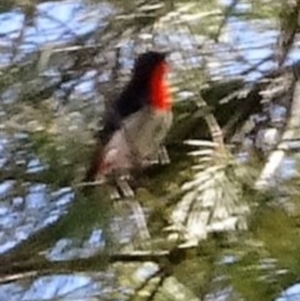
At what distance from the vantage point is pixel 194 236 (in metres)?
0.89

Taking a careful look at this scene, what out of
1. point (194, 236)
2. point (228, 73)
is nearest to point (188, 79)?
point (228, 73)

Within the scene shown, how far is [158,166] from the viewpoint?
3.07 feet

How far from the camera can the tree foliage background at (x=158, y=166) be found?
89 centimetres

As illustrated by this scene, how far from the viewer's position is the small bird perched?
93 centimetres

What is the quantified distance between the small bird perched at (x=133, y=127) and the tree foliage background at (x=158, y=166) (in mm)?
10

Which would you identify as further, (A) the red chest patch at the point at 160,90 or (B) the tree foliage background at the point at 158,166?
(A) the red chest patch at the point at 160,90

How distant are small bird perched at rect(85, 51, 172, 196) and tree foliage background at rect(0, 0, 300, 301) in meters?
0.01

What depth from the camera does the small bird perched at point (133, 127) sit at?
931 millimetres

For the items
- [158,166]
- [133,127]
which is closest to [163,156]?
[158,166]

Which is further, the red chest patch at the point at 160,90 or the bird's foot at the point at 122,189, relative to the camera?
the red chest patch at the point at 160,90

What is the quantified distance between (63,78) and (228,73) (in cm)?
11

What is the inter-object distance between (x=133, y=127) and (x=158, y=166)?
0.45 ft

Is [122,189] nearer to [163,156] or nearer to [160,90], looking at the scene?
[163,156]

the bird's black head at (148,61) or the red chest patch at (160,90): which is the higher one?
the bird's black head at (148,61)
